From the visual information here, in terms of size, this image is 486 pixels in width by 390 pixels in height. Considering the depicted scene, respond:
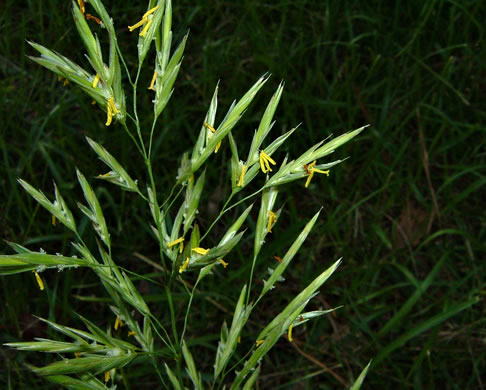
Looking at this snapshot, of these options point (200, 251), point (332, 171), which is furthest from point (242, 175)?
point (332, 171)

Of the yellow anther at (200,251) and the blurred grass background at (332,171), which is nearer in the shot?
the yellow anther at (200,251)

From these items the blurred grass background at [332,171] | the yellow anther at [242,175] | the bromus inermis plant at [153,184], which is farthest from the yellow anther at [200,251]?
the blurred grass background at [332,171]

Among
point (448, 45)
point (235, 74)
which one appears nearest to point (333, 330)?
point (235, 74)

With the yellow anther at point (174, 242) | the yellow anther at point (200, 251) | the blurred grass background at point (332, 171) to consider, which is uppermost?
the yellow anther at point (200, 251)

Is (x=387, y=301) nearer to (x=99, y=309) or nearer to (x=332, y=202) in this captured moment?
(x=332, y=202)

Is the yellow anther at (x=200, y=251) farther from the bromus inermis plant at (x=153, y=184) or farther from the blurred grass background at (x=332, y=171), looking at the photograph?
the blurred grass background at (x=332, y=171)

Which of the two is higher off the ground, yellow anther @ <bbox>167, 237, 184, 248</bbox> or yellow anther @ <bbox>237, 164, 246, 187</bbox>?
yellow anther @ <bbox>237, 164, 246, 187</bbox>

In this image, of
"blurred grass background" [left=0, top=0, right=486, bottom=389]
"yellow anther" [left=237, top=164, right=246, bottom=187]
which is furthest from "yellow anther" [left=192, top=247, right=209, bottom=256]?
"blurred grass background" [left=0, top=0, right=486, bottom=389]

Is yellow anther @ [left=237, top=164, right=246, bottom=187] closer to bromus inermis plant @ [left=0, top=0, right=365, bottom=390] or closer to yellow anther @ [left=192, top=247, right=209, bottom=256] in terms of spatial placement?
bromus inermis plant @ [left=0, top=0, right=365, bottom=390]

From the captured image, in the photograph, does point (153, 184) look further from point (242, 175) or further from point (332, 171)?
point (332, 171)
